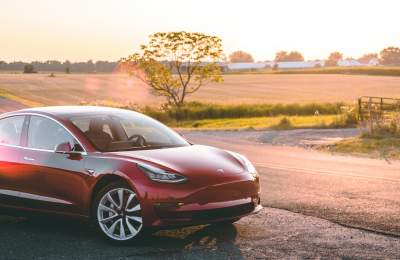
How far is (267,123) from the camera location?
3569 cm

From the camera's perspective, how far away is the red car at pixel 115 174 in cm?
756

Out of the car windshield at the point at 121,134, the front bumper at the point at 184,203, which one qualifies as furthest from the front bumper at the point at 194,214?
the car windshield at the point at 121,134

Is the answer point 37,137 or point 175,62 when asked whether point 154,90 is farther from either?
point 37,137

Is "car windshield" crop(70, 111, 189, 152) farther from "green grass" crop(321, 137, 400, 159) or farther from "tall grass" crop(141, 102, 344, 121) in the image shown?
"tall grass" crop(141, 102, 344, 121)

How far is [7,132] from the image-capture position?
9242mm

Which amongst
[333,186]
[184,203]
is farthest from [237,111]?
[184,203]

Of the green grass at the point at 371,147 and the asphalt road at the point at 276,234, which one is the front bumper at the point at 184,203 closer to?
the asphalt road at the point at 276,234

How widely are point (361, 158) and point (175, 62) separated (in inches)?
1384

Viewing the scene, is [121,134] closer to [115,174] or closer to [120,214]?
[115,174]

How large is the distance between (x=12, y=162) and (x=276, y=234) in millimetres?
3135

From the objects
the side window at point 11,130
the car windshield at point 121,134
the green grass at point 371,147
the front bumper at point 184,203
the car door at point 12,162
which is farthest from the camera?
the green grass at point 371,147

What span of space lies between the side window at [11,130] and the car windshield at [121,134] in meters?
0.75

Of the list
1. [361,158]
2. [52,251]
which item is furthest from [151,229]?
[361,158]

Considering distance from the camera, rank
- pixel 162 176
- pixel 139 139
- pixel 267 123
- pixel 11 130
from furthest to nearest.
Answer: pixel 267 123
pixel 11 130
pixel 139 139
pixel 162 176
